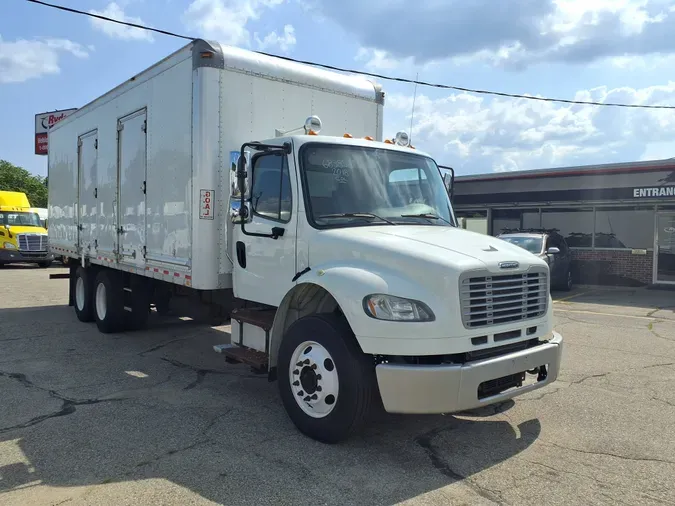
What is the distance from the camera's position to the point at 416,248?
4.36 meters

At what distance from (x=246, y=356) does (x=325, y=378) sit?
A: 4.19 ft

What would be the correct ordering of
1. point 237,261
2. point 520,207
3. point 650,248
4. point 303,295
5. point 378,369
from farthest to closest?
point 520,207 → point 650,248 → point 237,261 → point 303,295 → point 378,369

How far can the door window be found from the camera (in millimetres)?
5180

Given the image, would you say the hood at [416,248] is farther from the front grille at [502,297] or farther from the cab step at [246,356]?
the cab step at [246,356]

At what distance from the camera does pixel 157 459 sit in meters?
4.28

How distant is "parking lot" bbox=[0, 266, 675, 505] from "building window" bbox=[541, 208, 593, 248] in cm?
1234

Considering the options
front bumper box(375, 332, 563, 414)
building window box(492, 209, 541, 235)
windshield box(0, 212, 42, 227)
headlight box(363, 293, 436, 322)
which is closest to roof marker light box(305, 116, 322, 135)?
headlight box(363, 293, 436, 322)

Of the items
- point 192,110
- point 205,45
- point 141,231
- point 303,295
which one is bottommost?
point 303,295

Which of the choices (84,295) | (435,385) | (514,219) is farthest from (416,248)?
(514,219)

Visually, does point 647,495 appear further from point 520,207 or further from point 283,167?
point 520,207

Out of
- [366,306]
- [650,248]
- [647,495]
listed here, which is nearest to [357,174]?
[366,306]

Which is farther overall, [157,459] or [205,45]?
[205,45]

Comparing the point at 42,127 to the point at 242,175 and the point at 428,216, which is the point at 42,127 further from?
the point at 428,216

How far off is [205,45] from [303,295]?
288cm
